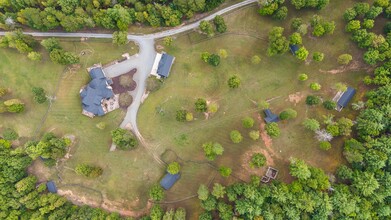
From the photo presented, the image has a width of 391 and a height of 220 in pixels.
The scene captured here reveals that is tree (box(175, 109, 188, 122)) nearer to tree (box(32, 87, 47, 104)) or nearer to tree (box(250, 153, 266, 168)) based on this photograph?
tree (box(250, 153, 266, 168))

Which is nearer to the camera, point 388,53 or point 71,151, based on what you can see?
point 388,53

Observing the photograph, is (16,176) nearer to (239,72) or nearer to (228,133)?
(228,133)

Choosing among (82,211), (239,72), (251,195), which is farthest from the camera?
(239,72)

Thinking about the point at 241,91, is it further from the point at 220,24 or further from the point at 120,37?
the point at 120,37

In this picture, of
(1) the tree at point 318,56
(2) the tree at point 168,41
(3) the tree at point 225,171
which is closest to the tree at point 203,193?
(3) the tree at point 225,171

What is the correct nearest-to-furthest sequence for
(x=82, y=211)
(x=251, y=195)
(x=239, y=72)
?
(x=251, y=195) < (x=82, y=211) < (x=239, y=72)

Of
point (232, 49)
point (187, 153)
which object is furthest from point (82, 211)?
point (232, 49)

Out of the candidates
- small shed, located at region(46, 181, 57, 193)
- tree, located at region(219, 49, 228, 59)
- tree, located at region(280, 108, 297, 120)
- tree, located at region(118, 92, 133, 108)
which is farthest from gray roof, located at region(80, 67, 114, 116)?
tree, located at region(280, 108, 297, 120)
